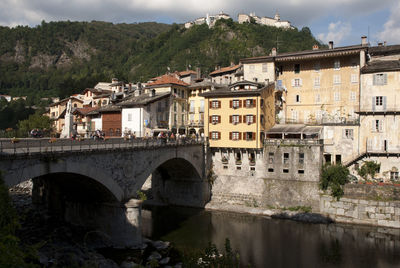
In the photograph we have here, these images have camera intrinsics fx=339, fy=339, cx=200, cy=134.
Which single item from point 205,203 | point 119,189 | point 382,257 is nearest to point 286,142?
point 205,203

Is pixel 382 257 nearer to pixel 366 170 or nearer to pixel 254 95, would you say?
pixel 366 170

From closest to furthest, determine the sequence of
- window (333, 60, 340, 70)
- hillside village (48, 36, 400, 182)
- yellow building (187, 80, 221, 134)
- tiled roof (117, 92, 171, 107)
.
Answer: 1. hillside village (48, 36, 400, 182)
2. window (333, 60, 340, 70)
3. tiled roof (117, 92, 171, 107)
4. yellow building (187, 80, 221, 134)

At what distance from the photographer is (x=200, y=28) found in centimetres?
14938

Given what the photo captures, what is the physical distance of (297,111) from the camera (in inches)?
1971

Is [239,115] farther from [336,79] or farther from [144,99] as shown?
[144,99]

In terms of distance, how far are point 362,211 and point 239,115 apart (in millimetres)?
18250

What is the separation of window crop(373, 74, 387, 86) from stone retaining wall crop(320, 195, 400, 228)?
14707 mm

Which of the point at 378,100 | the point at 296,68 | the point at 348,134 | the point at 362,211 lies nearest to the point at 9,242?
the point at 362,211

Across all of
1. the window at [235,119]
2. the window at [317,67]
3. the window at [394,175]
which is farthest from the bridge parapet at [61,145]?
the window at [394,175]

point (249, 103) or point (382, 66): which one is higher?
point (382, 66)

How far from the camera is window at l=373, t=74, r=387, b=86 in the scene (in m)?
41.2

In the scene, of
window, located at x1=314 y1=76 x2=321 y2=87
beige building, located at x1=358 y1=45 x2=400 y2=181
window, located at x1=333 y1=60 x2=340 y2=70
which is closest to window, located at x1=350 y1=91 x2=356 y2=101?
beige building, located at x1=358 y1=45 x2=400 y2=181

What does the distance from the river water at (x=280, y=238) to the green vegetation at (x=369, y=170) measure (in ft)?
24.0

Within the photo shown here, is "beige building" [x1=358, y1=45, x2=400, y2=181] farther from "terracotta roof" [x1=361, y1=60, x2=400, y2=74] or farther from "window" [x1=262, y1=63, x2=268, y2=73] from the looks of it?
"window" [x1=262, y1=63, x2=268, y2=73]
